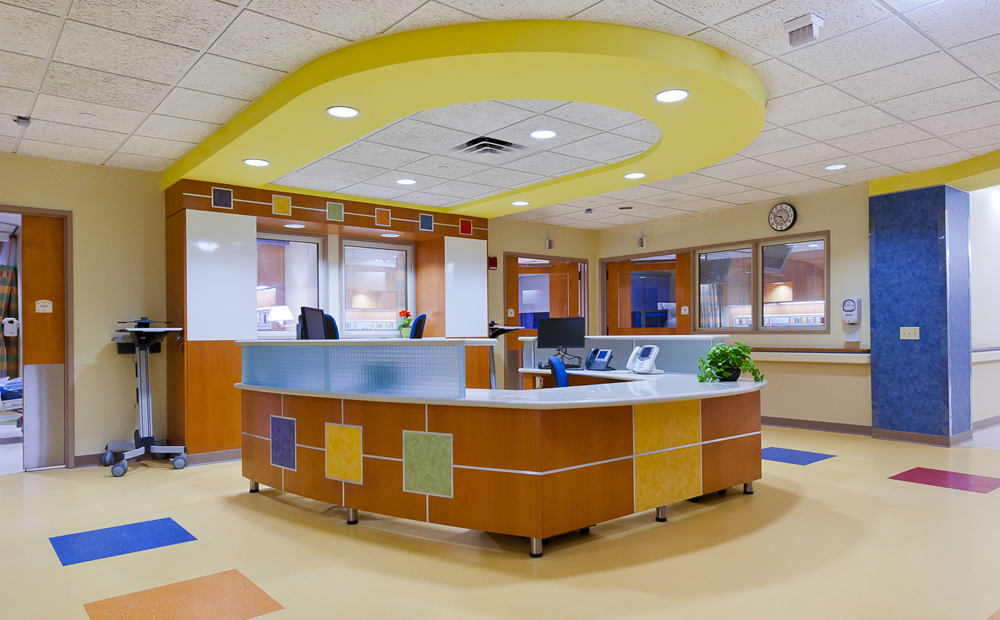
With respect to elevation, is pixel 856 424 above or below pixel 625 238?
below

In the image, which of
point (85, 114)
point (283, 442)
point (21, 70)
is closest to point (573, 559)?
point (283, 442)

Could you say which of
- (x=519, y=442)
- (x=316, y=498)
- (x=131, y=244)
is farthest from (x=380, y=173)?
(x=519, y=442)

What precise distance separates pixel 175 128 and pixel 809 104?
504cm

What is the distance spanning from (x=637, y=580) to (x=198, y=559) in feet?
7.87

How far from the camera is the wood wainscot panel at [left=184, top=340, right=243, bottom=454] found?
6082 millimetres

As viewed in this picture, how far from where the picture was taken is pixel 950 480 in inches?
200

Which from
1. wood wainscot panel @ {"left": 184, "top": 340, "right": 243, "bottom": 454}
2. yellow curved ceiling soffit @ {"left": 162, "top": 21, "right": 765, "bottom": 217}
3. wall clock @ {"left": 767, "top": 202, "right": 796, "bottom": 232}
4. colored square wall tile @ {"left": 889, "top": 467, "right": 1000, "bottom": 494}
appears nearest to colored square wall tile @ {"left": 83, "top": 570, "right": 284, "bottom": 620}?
yellow curved ceiling soffit @ {"left": 162, "top": 21, "right": 765, "bottom": 217}

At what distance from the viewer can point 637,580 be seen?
3.07m

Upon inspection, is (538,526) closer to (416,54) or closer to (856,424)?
(416,54)

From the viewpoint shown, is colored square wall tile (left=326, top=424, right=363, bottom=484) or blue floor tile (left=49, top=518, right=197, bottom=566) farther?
colored square wall tile (left=326, top=424, right=363, bottom=484)

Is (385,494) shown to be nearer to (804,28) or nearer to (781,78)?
(804,28)

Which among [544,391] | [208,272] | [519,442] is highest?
[208,272]

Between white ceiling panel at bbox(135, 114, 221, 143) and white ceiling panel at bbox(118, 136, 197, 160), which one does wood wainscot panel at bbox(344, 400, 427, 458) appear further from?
white ceiling panel at bbox(118, 136, 197, 160)

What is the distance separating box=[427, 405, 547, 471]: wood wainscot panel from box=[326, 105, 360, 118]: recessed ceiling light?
2116 millimetres
